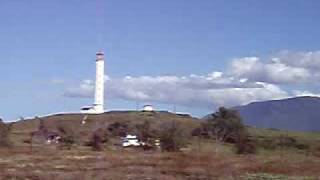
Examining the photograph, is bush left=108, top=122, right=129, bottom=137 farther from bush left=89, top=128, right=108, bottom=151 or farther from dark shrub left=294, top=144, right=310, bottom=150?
dark shrub left=294, top=144, right=310, bottom=150

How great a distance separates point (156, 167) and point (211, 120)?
6523 cm

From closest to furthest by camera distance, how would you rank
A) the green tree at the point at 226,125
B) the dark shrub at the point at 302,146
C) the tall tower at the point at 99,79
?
the dark shrub at the point at 302,146
the green tree at the point at 226,125
the tall tower at the point at 99,79

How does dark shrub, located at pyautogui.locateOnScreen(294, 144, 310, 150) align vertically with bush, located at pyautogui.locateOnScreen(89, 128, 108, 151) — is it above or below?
below

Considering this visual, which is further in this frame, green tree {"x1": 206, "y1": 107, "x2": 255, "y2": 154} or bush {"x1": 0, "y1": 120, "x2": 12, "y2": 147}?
green tree {"x1": 206, "y1": 107, "x2": 255, "y2": 154}

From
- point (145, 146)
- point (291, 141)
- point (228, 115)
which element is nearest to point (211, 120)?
point (228, 115)

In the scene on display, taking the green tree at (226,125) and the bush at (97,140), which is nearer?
the bush at (97,140)

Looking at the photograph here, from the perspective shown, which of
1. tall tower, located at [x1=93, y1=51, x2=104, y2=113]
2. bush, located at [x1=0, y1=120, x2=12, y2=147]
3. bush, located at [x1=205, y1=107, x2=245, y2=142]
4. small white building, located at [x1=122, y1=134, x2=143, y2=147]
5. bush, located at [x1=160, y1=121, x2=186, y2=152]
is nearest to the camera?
bush, located at [x1=160, y1=121, x2=186, y2=152]

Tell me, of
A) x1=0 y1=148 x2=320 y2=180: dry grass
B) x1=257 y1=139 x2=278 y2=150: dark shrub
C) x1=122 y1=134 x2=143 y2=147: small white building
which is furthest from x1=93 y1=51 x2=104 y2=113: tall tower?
x1=0 y1=148 x2=320 y2=180: dry grass

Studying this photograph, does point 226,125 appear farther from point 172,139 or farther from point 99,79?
point 99,79

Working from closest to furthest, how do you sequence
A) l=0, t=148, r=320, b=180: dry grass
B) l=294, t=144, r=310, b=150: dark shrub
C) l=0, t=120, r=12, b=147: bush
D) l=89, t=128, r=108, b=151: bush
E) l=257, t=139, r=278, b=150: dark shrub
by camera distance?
l=0, t=148, r=320, b=180: dry grass → l=0, t=120, r=12, b=147: bush → l=89, t=128, r=108, b=151: bush → l=257, t=139, r=278, b=150: dark shrub → l=294, t=144, r=310, b=150: dark shrub

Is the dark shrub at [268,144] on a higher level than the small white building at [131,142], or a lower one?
lower

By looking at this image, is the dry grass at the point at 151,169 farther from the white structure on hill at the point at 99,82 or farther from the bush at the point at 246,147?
the white structure on hill at the point at 99,82

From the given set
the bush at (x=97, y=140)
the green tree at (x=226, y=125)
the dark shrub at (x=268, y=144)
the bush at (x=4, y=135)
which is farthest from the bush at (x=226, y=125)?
the bush at (x=4, y=135)

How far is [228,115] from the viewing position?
106750 mm
